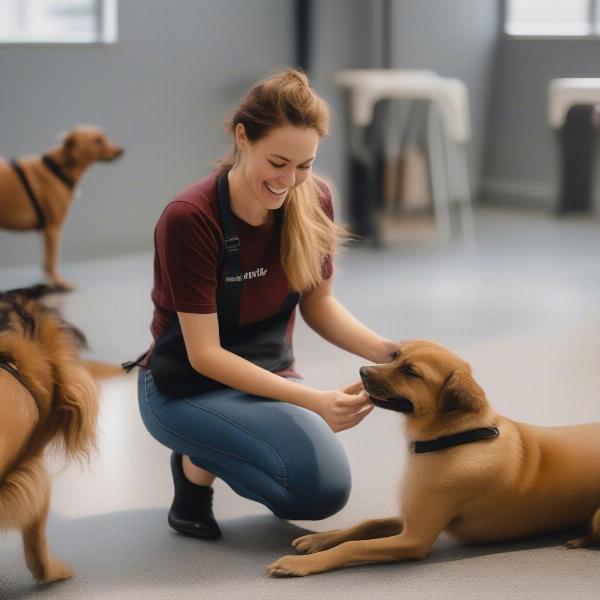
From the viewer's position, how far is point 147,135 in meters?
4.82

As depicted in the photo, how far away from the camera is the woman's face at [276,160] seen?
78.7 inches

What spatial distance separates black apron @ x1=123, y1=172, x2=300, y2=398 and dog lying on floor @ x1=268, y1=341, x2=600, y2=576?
0.33 m

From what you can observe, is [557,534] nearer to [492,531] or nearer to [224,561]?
[492,531]

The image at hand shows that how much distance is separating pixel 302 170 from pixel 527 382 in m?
1.51

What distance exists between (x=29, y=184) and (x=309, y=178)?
8.22 feet

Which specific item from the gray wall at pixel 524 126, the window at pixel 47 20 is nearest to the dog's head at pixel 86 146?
the window at pixel 47 20

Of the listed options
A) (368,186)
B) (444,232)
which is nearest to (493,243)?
(444,232)

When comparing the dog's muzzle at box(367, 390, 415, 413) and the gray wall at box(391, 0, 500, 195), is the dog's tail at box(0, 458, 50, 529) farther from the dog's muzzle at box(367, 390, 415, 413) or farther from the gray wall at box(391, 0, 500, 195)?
the gray wall at box(391, 0, 500, 195)

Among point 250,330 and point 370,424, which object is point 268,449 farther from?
point 370,424

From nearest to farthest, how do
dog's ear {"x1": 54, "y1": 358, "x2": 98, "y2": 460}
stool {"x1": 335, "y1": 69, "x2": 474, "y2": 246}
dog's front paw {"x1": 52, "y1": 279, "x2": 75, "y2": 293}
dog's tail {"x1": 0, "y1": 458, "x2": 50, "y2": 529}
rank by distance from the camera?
dog's tail {"x1": 0, "y1": 458, "x2": 50, "y2": 529}
dog's ear {"x1": 54, "y1": 358, "x2": 98, "y2": 460}
dog's front paw {"x1": 52, "y1": 279, "x2": 75, "y2": 293}
stool {"x1": 335, "y1": 69, "x2": 474, "y2": 246}

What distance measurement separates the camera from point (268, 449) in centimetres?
206

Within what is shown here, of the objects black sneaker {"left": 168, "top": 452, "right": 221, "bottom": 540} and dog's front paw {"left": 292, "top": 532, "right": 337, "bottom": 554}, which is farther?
black sneaker {"left": 168, "top": 452, "right": 221, "bottom": 540}

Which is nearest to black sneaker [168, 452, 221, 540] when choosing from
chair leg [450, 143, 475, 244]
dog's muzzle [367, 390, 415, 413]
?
dog's muzzle [367, 390, 415, 413]

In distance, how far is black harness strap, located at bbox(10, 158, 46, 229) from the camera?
4383 mm
